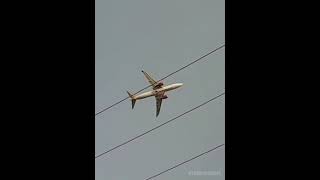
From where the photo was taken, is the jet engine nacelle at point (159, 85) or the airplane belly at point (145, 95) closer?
the jet engine nacelle at point (159, 85)

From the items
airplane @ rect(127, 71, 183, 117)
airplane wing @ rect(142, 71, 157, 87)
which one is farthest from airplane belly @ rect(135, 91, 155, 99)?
airplane wing @ rect(142, 71, 157, 87)

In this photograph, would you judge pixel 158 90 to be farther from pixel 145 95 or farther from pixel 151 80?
pixel 145 95

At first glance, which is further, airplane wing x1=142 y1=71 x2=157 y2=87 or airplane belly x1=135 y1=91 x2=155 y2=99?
airplane belly x1=135 y1=91 x2=155 y2=99

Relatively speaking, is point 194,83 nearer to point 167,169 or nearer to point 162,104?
point 162,104

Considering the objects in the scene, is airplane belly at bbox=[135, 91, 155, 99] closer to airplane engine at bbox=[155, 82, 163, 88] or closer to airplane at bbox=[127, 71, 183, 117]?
airplane at bbox=[127, 71, 183, 117]

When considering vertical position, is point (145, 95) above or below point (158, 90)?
above

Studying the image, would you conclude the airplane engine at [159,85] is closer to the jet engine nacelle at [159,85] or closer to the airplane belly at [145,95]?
the jet engine nacelle at [159,85]

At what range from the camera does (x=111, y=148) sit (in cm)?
844

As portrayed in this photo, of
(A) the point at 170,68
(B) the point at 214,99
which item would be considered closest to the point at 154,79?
(A) the point at 170,68

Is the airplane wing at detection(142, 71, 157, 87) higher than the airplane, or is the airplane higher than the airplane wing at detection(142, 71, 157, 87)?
the airplane wing at detection(142, 71, 157, 87)

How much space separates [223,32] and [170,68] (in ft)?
3.04

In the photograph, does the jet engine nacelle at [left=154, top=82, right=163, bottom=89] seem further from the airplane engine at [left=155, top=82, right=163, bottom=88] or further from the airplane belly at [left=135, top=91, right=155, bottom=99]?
the airplane belly at [left=135, top=91, right=155, bottom=99]

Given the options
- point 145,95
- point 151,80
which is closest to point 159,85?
point 151,80

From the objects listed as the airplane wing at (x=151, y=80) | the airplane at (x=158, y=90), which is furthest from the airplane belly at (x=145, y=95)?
the airplane wing at (x=151, y=80)
